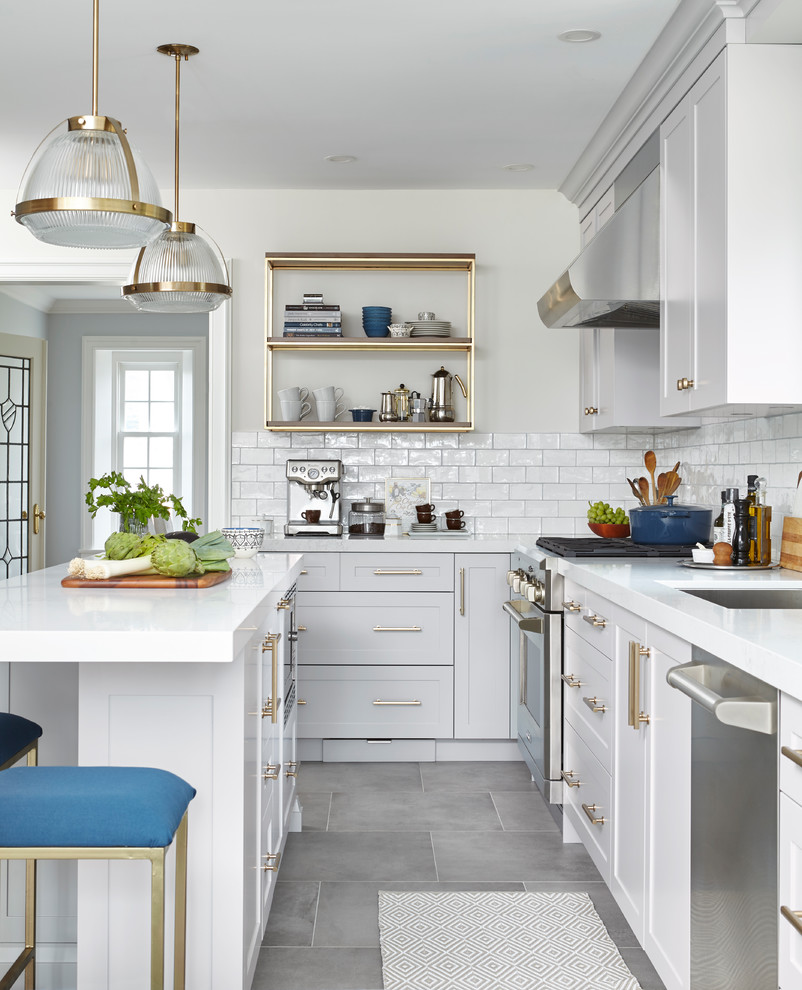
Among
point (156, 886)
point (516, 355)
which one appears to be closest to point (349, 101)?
point (516, 355)

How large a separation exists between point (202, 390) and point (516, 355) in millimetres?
3261

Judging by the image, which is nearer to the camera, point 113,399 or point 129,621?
point 129,621

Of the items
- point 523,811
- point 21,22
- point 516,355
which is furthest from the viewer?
point 516,355

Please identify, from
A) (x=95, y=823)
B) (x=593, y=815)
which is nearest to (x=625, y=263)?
(x=593, y=815)

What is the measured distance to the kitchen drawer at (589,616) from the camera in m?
2.78

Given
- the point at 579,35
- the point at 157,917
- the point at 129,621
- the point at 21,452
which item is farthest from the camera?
the point at 21,452

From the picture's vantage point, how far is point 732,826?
5.65 feet

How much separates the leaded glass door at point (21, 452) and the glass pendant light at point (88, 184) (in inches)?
186

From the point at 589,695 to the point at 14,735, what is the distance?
1.71m

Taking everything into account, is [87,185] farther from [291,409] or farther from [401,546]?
[291,409]

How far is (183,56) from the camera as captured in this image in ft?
11.1

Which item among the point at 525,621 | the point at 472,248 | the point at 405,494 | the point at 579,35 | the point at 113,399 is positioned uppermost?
the point at 579,35

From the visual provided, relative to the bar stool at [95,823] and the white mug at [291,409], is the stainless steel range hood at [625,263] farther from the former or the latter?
the bar stool at [95,823]

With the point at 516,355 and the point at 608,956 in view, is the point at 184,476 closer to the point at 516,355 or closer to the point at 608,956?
the point at 516,355
